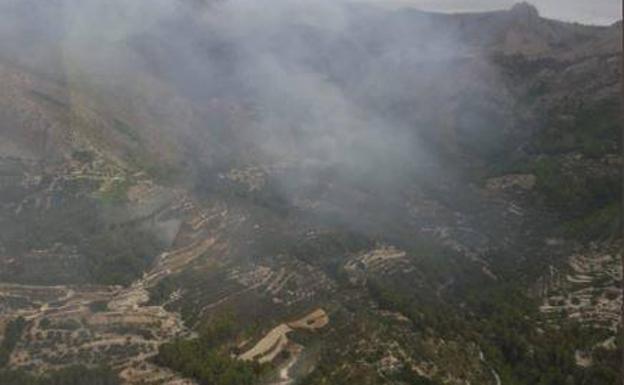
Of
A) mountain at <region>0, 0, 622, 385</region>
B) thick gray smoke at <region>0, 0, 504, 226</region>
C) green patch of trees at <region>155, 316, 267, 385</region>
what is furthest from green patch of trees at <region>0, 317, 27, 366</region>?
thick gray smoke at <region>0, 0, 504, 226</region>

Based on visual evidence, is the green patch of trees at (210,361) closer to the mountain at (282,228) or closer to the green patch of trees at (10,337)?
the mountain at (282,228)

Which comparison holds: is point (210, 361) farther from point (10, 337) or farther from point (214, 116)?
point (214, 116)

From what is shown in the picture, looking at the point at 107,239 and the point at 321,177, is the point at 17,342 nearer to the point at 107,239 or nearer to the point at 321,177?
the point at 107,239

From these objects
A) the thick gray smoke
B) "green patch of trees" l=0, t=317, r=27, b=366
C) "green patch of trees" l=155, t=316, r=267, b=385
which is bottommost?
"green patch of trees" l=155, t=316, r=267, b=385

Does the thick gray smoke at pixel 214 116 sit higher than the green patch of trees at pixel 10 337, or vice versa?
the thick gray smoke at pixel 214 116

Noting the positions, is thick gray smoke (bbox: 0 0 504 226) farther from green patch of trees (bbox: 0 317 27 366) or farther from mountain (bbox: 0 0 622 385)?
green patch of trees (bbox: 0 317 27 366)

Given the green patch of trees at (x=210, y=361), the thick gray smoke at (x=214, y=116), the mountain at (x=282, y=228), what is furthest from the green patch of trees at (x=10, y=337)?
the thick gray smoke at (x=214, y=116)

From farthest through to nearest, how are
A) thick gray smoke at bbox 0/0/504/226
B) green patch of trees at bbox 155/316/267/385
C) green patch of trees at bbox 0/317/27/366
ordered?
1. thick gray smoke at bbox 0/0/504/226
2. green patch of trees at bbox 0/317/27/366
3. green patch of trees at bbox 155/316/267/385

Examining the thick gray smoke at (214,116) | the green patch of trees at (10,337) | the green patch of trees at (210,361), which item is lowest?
the green patch of trees at (210,361)

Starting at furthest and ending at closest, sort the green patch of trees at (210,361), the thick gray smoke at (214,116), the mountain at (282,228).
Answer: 1. the thick gray smoke at (214,116)
2. the mountain at (282,228)
3. the green patch of trees at (210,361)
